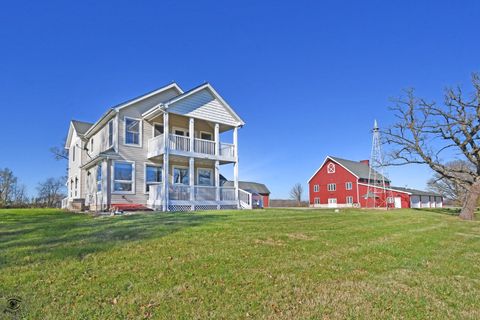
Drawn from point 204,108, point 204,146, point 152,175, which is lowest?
point 152,175

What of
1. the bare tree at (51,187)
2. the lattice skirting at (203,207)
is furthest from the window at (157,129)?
the bare tree at (51,187)

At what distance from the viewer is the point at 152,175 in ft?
62.2

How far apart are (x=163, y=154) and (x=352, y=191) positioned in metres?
35.2

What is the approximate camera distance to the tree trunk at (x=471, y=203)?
18.2 m

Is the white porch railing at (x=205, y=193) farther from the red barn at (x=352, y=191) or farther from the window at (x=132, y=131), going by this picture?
the red barn at (x=352, y=191)

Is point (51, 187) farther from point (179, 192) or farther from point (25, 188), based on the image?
point (179, 192)

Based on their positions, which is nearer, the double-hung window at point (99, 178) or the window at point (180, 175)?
the double-hung window at point (99, 178)

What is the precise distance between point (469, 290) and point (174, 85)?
19.0m

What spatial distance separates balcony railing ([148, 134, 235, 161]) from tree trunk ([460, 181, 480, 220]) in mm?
14364

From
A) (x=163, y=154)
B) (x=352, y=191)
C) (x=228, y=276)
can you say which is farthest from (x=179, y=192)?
(x=352, y=191)

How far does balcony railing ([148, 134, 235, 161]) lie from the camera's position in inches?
694

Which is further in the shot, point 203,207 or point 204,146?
point 204,146

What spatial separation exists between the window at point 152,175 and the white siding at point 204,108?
12.8ft

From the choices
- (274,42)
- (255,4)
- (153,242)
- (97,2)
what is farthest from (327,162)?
(153,242)
